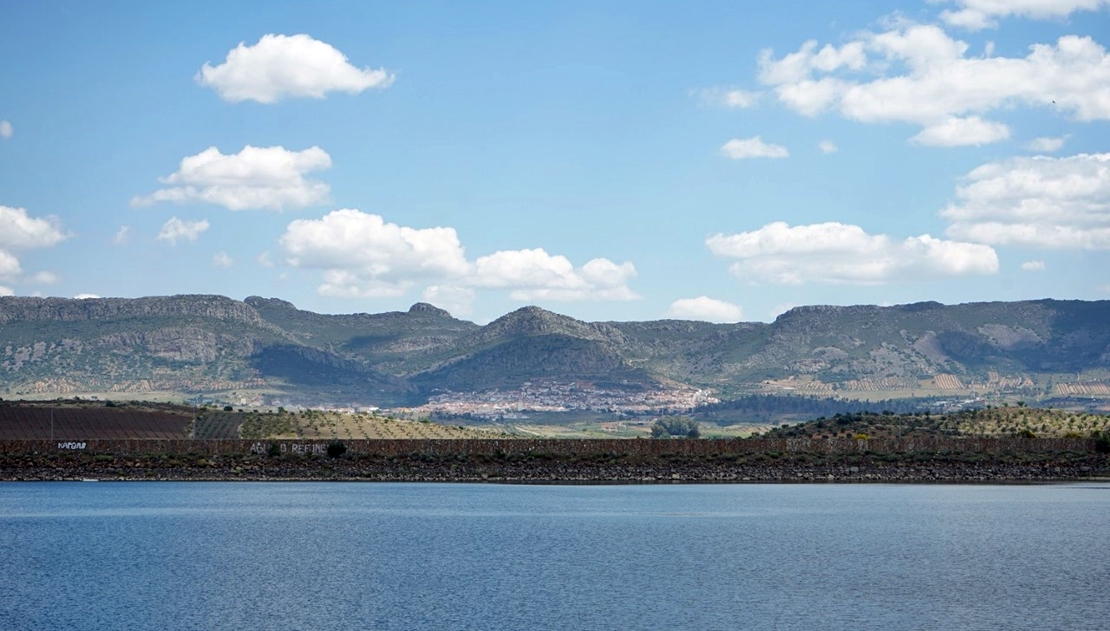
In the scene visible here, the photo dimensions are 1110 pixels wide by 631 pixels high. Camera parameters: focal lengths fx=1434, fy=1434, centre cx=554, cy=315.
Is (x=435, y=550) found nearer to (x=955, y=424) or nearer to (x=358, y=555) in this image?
(x=358, y=555)

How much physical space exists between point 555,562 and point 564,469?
54.0 meters

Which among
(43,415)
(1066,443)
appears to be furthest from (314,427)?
(1066,443)

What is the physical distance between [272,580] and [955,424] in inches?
3921

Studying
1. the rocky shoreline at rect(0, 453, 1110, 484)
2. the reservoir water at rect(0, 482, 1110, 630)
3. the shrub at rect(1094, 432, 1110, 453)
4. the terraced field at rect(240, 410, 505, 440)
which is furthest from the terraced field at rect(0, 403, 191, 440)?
the shrub at rect(1094, 432, 1110, 453)

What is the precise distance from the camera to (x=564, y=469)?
10988 cm

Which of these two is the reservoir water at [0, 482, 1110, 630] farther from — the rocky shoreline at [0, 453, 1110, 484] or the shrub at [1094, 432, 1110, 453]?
the shrub at [1094, 432, 1110, 453]

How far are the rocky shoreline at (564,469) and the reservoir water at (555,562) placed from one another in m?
15.3

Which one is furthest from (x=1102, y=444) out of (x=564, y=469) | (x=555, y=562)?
(x=555, y=562)

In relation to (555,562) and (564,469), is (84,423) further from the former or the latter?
(555,562)

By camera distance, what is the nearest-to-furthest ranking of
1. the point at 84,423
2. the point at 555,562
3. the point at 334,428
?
the point at 555,562
the point at 84,423
the point at 334,428

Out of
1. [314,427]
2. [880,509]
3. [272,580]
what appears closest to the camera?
[272,580]

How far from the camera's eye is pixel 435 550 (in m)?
60.1

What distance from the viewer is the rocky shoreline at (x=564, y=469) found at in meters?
106

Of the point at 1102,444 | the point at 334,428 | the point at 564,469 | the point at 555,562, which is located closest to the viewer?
the point at 555,562
